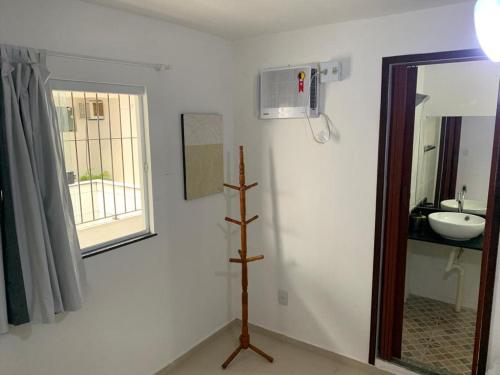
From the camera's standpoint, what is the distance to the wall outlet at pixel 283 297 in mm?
2953

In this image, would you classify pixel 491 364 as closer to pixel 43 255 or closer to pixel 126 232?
pixel 126 232

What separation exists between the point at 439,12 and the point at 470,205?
1.84 m

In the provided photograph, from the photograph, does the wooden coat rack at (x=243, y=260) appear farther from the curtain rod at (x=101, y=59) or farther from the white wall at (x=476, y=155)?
the white wall at (x=476, y=155)

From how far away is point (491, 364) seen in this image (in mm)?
2168

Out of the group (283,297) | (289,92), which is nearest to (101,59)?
(289,92)

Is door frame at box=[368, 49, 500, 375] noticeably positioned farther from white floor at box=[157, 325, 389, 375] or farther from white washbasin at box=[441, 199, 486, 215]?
white washbasin at box=[441, 199, 486, 215]

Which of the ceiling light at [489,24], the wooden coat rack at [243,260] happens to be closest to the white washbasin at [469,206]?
the wooden coat rack at [243,260]

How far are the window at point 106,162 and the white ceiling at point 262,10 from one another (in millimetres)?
461

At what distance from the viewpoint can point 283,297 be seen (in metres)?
2.96

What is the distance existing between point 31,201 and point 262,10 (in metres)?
1.50

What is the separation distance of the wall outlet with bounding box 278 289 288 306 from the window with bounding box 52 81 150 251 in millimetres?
1156

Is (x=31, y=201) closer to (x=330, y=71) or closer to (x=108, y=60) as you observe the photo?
(x=108, y=60)

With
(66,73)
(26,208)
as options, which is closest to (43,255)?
(26,208)

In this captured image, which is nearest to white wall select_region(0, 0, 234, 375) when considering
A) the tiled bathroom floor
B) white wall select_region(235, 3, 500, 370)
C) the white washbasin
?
white wall select_region(235, 3, 500, 370)
